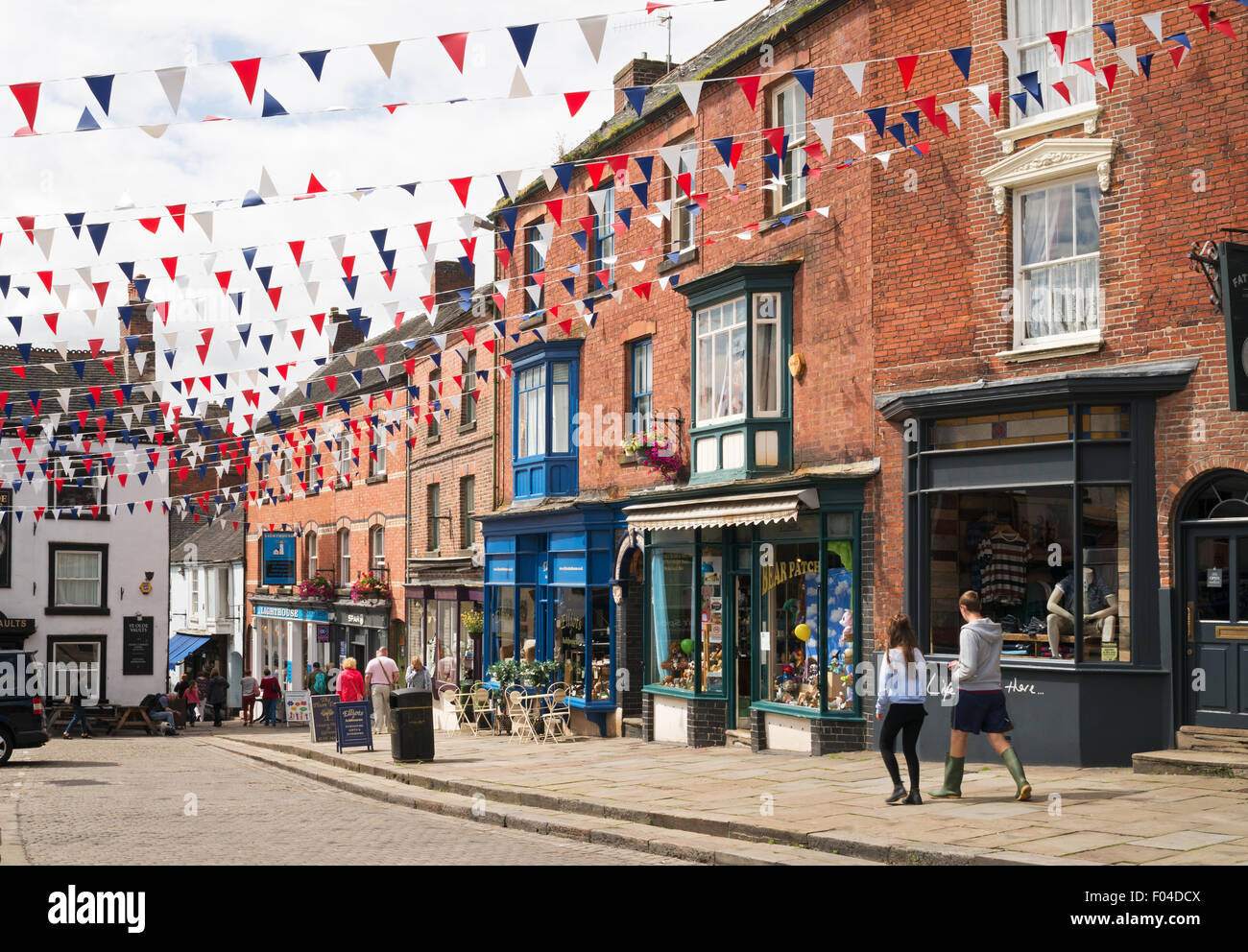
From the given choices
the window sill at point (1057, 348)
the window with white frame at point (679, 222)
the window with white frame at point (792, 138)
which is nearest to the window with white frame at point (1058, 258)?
the window sill at point (1057, 348)

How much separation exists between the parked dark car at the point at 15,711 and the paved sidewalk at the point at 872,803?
642cm

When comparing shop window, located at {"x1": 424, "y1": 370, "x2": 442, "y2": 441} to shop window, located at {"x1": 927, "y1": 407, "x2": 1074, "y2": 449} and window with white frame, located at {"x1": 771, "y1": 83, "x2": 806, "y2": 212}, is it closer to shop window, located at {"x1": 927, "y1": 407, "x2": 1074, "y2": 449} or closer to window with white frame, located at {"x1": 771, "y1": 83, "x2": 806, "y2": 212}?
window with white frame, located at {"x1": 771, "y1": 83, "x2": 806, "y2": 212}

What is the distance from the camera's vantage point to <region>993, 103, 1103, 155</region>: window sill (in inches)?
539

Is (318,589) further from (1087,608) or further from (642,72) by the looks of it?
(1087,608)

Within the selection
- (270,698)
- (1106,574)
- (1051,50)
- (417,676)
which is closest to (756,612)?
(1106,574)

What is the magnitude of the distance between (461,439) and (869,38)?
1583 centimetres

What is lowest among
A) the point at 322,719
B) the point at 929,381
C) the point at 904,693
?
the point at 322,719

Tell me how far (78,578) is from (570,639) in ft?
63.9

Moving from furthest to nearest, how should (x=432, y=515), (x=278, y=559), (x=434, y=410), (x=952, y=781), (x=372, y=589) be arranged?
(x=278, y=559) < (x=372, y=589) < (x=432, y=515) < (x=434, y=410) < (x=952, y=781)

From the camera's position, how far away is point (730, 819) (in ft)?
36.4

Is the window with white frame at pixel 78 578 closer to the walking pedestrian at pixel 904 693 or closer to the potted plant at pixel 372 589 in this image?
the potted plant at pixel 372 589

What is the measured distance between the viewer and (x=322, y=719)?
906 inches

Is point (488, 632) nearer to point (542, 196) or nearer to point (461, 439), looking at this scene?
point (461, 439)
